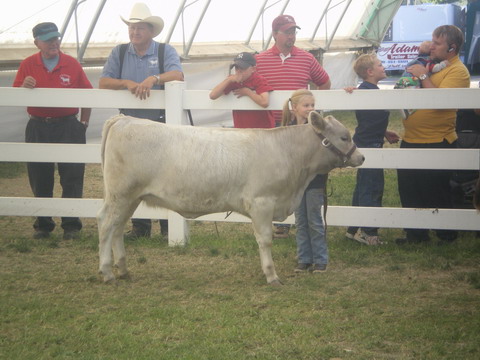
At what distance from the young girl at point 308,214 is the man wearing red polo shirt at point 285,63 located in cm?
98

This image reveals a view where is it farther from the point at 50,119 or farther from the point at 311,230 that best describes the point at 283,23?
the point at 50,119

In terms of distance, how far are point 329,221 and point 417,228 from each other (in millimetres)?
792

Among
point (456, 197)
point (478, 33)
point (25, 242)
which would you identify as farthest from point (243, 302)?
point (478, 33)

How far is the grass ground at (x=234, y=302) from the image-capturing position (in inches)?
185

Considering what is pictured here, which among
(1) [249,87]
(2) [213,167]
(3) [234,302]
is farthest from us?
(1) [249,87]

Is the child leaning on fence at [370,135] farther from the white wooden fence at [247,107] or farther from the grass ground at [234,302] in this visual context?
the white wooden fence at [247,107]

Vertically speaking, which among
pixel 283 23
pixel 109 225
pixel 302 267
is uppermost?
pixel 283 23

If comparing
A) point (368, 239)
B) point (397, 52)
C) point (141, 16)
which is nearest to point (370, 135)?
point (368, 239)

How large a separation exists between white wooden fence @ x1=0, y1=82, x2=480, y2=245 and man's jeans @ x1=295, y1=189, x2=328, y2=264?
0.68m

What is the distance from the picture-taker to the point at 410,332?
16.2 ft

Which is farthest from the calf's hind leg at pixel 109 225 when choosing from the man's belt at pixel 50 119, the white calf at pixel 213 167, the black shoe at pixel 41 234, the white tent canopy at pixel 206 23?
the white tent canopy at pixel 206 23

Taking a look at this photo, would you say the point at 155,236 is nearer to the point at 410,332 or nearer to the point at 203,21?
the point at 410,332

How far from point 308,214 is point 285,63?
178 cm

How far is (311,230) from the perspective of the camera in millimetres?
6453
